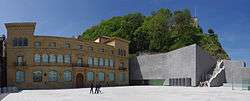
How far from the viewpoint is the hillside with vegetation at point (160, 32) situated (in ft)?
303

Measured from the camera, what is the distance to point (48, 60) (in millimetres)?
65625

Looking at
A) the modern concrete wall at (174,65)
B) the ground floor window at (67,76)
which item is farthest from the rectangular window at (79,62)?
the modern concrete wall at (174,65)

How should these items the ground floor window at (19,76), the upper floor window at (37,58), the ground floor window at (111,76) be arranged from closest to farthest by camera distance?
the ground floor window at (19,76), the upper floor window at (37,58), the ground floor window at (111,76)

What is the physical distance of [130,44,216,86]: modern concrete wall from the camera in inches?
2645

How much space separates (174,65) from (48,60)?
960 inches

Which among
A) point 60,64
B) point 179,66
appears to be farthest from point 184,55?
point 60,64

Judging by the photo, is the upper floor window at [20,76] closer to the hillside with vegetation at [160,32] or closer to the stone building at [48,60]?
the stone building at [48,60]

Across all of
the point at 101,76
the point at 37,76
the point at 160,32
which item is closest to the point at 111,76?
the point at 101,76

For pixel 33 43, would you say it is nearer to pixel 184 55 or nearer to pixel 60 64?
pixel 60 64

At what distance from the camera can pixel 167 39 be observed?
94375 mm

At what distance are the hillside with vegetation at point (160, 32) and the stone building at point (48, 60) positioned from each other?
22.2 metres

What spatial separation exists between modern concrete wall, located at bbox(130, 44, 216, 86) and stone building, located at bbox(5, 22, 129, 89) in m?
11.6

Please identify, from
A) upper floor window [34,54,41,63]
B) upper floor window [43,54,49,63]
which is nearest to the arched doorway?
upper floor window [43,54,49,63]

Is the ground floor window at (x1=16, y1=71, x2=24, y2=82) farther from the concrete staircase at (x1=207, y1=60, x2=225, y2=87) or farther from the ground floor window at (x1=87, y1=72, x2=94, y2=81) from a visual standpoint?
the concrete staircase at (x1=207, y1=60, x2=225, y2=87)
